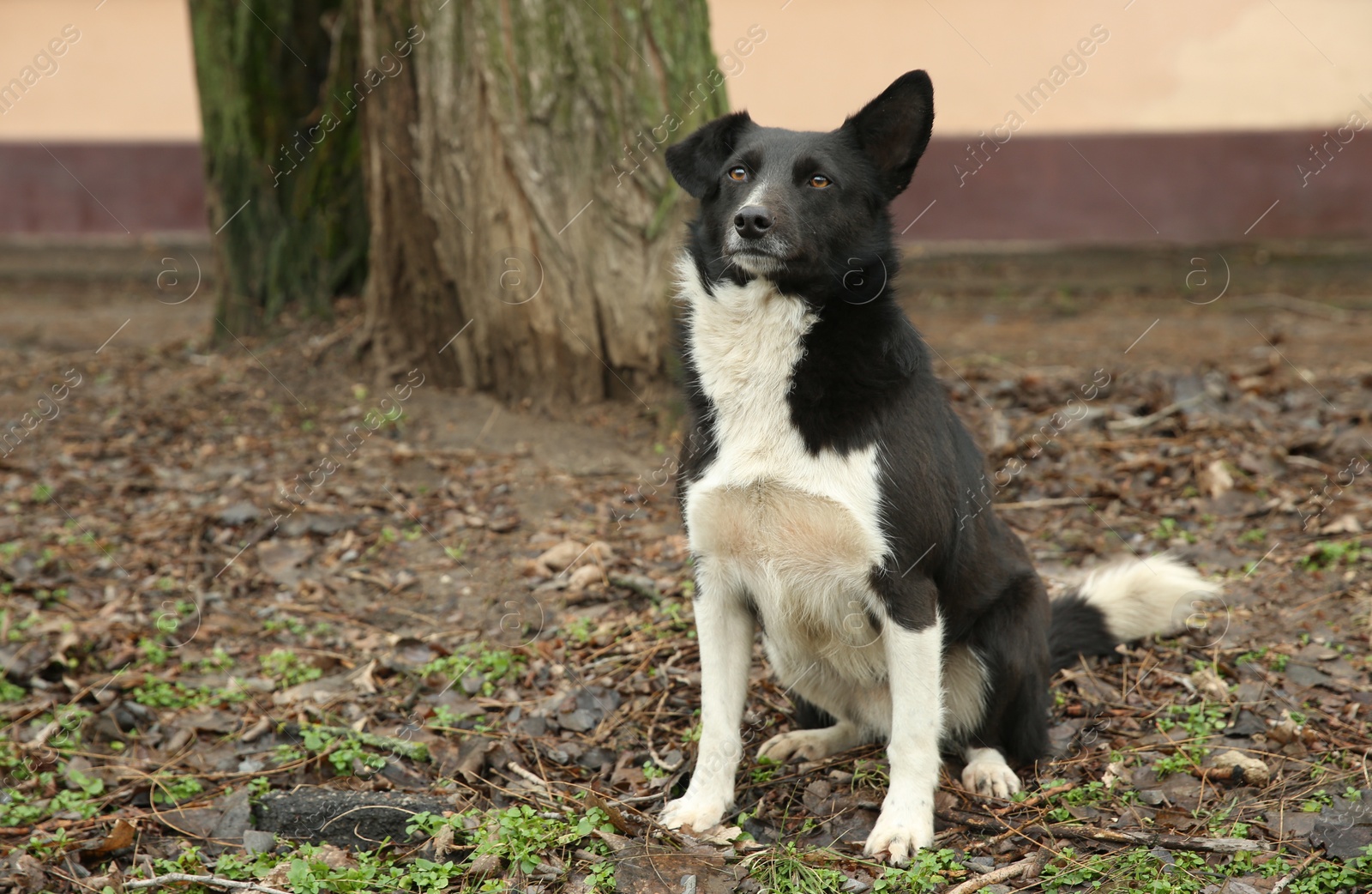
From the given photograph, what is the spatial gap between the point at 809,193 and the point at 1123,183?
261 inches

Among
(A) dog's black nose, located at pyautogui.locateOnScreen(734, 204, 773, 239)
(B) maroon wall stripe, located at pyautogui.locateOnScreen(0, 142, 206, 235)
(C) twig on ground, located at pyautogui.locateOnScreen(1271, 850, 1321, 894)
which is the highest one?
(A) dog's black nose, located at pyautogui.locateOnScreen(734, 204, 773, 239)

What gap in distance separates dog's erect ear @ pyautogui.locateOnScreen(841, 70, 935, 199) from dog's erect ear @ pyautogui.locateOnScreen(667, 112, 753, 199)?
29cm

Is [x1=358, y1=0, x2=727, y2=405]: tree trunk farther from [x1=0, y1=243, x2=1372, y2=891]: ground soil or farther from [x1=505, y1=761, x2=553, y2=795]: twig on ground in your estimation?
[x1=505, y1=761, x2=553, y2=795]: twig on ground

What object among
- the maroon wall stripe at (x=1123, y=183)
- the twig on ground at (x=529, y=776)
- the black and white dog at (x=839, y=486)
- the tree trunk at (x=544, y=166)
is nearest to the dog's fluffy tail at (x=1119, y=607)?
the black and white dog at (x=839, y=486)

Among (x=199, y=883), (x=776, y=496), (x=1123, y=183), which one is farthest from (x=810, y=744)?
(x=1123, y=183)

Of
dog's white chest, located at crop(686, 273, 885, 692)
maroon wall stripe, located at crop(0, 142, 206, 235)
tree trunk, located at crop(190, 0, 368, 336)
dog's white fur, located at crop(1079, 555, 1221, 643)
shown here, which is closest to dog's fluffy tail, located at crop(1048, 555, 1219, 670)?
dog's white fur, located at crop(1079, 555, 1221, 643)

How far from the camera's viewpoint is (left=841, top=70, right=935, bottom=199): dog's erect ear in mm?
2844

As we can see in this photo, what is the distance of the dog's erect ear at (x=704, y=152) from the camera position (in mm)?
3002

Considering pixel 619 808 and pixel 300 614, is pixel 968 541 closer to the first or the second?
pixel 619 808

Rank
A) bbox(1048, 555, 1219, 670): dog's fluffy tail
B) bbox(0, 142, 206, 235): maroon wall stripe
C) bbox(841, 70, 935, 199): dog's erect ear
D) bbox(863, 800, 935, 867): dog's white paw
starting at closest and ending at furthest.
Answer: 1. bbox(863, 800, 935, 867): dog's white paw
2. bbox(841, 70, 935, 199): dog's erect ear
3. bbox(1048, 555, 1219, 670): dog's fluffy tail
4. bbox(0, 142, 206, 235): maroon wall stripe

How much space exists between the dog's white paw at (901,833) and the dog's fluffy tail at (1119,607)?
3.14ft

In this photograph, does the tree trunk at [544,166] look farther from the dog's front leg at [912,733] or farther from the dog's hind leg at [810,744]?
the dog's front leg at [912,733]

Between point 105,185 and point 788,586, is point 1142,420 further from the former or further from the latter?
point 105,185

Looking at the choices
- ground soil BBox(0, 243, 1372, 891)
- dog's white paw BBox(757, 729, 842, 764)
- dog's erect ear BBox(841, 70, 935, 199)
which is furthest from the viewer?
dog's white paw BBox(757, 729, 842, 764)
